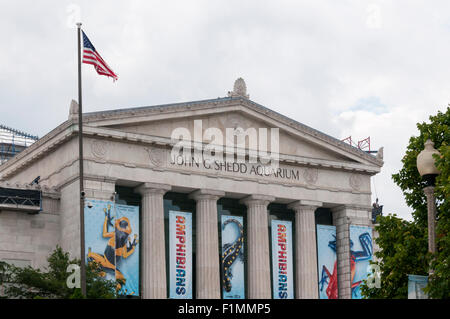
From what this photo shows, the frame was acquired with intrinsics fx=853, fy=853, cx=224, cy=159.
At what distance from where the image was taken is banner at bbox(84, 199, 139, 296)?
190ft

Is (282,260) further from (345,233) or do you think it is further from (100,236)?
(100,236)

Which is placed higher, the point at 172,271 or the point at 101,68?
the point at 101,68

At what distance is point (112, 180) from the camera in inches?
2376

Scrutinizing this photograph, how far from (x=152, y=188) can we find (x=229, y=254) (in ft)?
26.2

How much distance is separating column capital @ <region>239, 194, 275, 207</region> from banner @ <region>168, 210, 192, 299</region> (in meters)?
5.66

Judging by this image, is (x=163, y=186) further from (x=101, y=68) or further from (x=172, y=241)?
(x=101, y=68)

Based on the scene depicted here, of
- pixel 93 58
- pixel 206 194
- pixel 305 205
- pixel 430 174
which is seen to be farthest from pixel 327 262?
pixel 430 174

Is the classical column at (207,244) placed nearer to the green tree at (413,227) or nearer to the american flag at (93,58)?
the american flag at (93,58)

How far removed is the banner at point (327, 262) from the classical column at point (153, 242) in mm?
14116

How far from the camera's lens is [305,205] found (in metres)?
68.4
